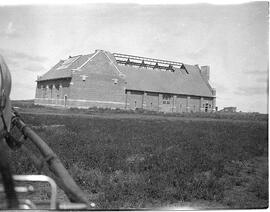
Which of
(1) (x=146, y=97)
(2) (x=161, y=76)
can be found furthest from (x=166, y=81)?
(1) (x=146, y=97)

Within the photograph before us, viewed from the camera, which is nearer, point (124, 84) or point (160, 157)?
point (160, 157)

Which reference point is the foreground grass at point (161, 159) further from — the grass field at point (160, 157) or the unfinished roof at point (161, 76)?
the unfinished roof at point (161, 76)

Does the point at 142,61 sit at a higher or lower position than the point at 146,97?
higher

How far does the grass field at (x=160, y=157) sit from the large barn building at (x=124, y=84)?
106mm

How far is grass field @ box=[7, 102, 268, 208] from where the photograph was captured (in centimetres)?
195

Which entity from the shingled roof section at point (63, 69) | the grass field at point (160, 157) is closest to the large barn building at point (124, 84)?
the shingled roof section at point (63, 69)

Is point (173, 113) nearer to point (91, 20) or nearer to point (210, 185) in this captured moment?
point (210, 185)

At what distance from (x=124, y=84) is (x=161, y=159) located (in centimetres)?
68

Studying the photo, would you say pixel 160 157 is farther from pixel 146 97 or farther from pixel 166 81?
pixel 166 81

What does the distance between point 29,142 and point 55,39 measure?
93cm

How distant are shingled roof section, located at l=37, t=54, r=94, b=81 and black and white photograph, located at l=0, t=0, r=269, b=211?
11 millimetres

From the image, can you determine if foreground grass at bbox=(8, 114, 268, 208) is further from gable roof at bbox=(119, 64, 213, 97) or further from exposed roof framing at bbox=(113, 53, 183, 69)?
exposed roof framing at bbox=(113, 53, 183, 69)

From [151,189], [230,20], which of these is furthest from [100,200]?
[230,20]

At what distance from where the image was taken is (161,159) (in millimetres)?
2250
